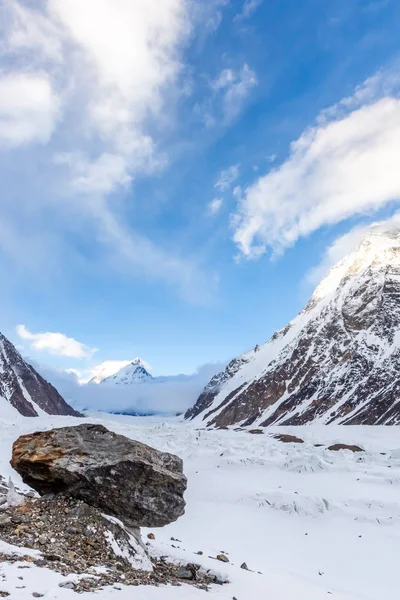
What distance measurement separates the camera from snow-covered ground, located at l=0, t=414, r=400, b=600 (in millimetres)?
11867

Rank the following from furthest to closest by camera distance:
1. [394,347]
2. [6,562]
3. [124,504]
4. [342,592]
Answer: [394,347]
[342,592]
[124,504]
[6,562]

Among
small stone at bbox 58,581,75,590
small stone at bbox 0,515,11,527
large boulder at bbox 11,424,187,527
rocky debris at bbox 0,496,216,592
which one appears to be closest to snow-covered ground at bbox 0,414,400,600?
small stone at bbox 58,581,75,590

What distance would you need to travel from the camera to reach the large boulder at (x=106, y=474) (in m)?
13.5

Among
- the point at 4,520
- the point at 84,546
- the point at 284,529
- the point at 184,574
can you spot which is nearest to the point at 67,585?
the point at 84,546

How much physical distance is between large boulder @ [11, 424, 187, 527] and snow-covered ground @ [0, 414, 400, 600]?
192 centimetres

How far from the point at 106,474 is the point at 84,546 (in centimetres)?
245

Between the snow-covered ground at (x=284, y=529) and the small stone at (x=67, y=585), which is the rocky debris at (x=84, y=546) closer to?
the small stone at (x=67, y=585)

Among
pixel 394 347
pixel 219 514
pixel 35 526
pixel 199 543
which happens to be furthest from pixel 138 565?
pixel 394 347

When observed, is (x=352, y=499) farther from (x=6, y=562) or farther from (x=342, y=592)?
(x=6, y=562)

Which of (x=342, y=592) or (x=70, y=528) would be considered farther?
(x=342, y=592)

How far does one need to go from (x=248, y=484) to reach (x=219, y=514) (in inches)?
221

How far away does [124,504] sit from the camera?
1367 cm

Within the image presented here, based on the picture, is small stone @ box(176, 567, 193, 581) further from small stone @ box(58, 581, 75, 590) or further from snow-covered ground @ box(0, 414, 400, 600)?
small stone @ box(58, 581, 75, 590)

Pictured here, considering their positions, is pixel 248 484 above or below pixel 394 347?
below
